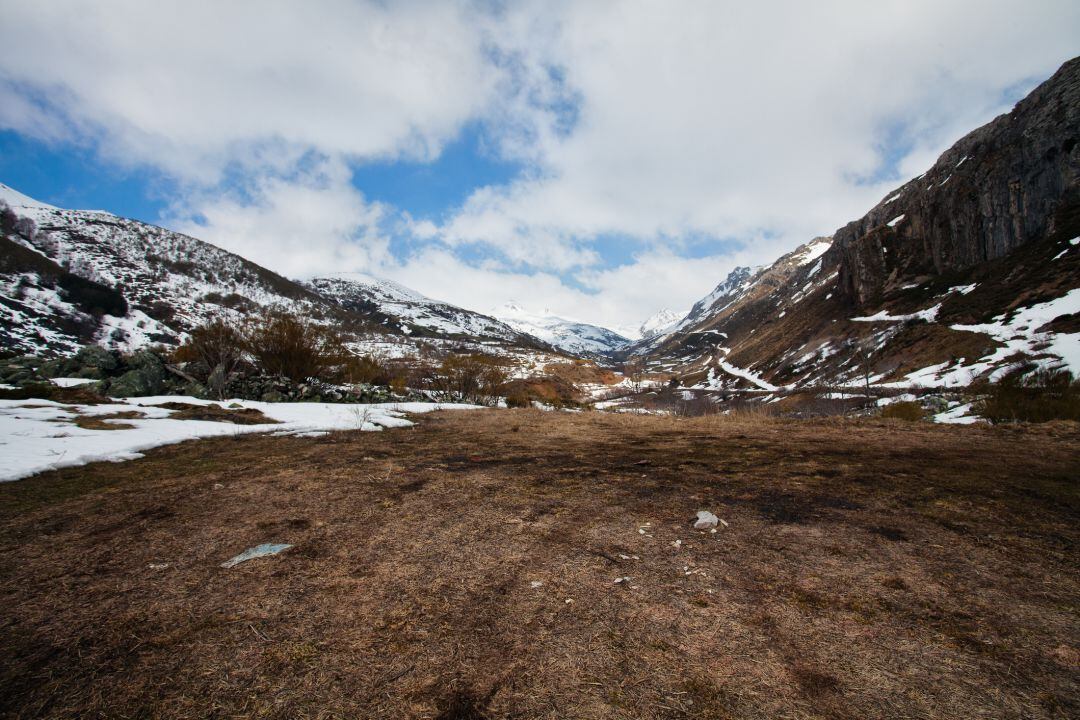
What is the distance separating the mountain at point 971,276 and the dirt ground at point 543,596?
3459 cm

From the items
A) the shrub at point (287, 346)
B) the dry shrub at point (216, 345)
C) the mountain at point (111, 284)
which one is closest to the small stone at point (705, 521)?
the dry shrub at point (216, 345)

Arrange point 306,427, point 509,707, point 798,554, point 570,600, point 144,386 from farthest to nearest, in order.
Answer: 1. point 144,386
2. point 306,427
3. point 798,554
4. point 570,600
5. point 509,707

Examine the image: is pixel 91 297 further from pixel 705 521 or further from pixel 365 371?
pixel 705 521

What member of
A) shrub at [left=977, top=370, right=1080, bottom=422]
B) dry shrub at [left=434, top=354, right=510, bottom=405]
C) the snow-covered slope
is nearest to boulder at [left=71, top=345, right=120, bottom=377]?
dry shrub at [left=434, top=354, right=510, bottom=405]

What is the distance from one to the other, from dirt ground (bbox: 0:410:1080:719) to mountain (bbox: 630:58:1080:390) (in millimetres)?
34594

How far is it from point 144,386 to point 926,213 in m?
97.7

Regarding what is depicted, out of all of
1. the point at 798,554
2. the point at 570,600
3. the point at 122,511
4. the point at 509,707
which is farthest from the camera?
the point at 122,511

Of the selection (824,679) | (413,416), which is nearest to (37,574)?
(824,679)

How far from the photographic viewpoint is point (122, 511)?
4512 mm

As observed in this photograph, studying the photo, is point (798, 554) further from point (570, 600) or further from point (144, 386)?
point (144, 386)

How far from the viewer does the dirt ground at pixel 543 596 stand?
2.10 meters

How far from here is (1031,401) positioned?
1095cm

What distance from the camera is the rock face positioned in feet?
177

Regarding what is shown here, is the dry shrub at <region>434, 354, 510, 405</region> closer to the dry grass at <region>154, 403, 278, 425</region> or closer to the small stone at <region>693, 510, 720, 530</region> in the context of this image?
the dry grass at <region>154, 403, 278, 425</region>
